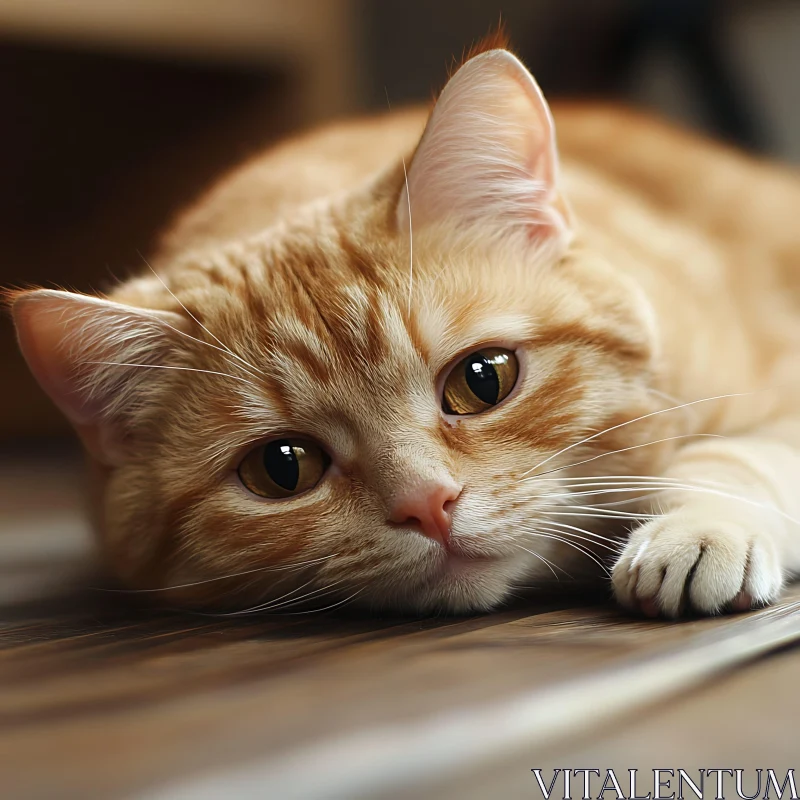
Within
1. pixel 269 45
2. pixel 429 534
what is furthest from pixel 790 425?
pixel 269 45

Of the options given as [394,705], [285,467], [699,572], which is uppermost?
[285,467]

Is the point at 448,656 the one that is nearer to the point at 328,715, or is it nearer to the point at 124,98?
the point at 328,715

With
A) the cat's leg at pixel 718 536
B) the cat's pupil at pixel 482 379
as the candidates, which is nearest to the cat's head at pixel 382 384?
the cat's pupil at pixel 482 379

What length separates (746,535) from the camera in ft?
3.23

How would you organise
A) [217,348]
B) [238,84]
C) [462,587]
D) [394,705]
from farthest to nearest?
1. [238,84]
2. [217,348]
3. [462,587]
4. [394,705]

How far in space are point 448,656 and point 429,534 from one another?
0.22 m

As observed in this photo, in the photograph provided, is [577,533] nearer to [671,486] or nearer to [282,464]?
[671,486]

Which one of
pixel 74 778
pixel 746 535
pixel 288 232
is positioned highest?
pixel 288 232

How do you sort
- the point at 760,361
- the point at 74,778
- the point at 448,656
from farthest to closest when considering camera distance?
1. the point at 760,361
2. the point at 448,656
3. the point at 74,778

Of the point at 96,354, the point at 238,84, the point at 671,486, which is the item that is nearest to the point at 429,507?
the point at 671,486

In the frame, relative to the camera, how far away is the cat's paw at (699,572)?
913mm

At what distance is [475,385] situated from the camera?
3.62 ft

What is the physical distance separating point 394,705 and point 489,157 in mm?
799

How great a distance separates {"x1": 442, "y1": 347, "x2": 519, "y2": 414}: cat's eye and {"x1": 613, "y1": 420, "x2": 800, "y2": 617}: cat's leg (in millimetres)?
237
